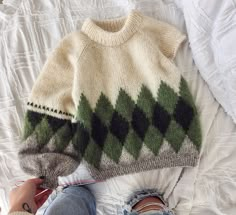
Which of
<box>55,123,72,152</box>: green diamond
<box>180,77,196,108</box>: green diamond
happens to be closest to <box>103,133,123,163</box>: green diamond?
<box>55,123,72,152</box>: green diamond

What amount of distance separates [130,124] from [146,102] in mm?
76

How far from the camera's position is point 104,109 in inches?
34.6

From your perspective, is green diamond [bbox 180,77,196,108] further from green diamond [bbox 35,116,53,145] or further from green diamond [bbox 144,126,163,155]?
green diamond [bbox 35,116,53,145]

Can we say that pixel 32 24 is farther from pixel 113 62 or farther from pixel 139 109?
pixel 139 109

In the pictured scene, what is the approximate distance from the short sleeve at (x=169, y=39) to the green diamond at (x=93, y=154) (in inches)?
13.1

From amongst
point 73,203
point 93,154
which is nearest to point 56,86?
point 93,154

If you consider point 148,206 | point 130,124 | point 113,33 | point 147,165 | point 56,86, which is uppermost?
point 113,33

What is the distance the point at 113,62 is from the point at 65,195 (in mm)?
401

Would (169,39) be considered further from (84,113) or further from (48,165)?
(48,165)

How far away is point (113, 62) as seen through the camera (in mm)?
895

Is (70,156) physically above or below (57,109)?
below

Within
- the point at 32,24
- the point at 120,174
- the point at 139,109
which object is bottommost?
the point at 120,174

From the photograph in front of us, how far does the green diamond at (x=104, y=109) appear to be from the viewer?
876 millimetres

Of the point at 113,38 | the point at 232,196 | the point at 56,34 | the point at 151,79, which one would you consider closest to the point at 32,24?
the point at 56,34
